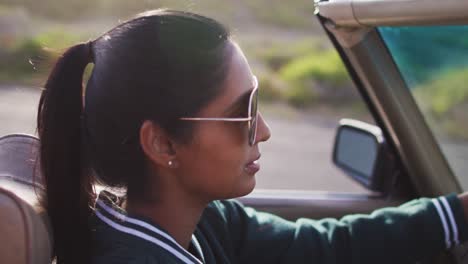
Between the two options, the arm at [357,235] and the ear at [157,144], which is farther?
the arm at [357,235]

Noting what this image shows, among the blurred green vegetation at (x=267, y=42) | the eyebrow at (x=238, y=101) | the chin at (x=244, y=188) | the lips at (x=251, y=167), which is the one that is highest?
the eyebrow at (x=238, y=101)

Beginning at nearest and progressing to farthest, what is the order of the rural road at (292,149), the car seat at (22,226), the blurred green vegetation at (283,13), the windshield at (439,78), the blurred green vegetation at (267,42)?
the car seat at (22,226)
the windshield at (439,78)
the rural road at (292,149)
the blurred green vegetation at (267,42)
the blurred green vegetation at (283,13)

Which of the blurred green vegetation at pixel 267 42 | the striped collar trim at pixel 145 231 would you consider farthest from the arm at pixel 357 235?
the blurred green vegetation at pixel 267 42

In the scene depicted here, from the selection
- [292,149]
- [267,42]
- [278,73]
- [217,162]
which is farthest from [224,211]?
[267,42]

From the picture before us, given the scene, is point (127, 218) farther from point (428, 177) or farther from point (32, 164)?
point (428, 177)

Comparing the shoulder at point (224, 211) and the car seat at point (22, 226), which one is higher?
the car seat at point (22, 226)

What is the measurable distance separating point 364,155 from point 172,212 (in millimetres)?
1166

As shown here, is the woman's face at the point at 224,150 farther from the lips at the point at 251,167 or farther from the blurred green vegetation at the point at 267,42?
the blurred green vegetation at the point at 267,42

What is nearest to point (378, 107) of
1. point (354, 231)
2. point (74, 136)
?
point (354, 231)

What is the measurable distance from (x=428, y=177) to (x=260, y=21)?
A: 14.9 metres

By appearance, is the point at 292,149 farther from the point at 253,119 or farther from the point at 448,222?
the point at 253,119

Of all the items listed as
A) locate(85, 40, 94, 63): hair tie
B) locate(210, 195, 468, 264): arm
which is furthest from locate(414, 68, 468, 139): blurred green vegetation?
locate(85, 40, 94, 63): hair tie

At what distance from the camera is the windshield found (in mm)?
2176

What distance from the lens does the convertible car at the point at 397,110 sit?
1654 millimetres
